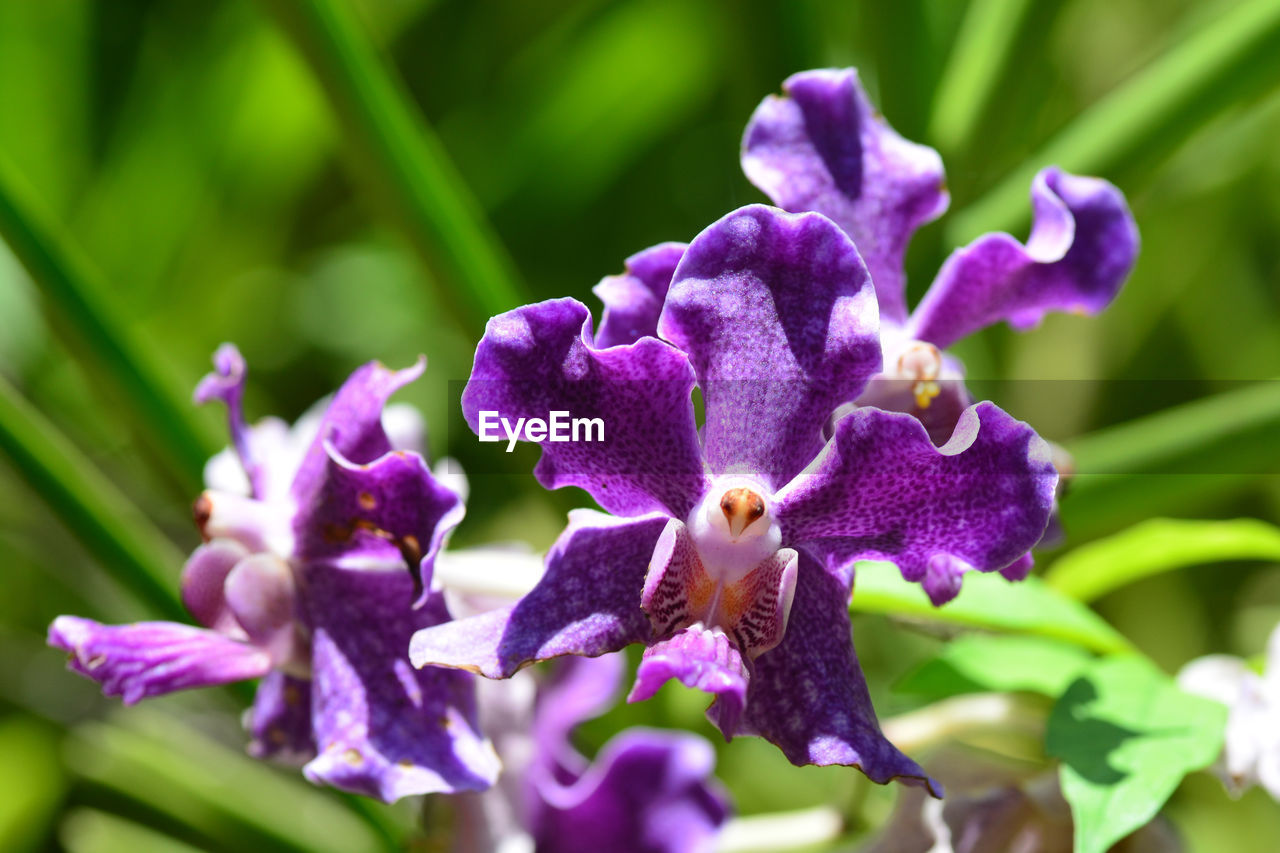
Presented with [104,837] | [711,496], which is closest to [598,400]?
[711,496]

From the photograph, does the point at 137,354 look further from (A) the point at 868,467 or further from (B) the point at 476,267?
(A) the point at 868,467

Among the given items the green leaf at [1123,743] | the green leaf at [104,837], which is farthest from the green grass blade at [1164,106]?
the green leaf at [104,837]

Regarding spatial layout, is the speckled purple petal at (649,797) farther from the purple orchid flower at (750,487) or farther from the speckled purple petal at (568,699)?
the purple orchid flower at (750,487)

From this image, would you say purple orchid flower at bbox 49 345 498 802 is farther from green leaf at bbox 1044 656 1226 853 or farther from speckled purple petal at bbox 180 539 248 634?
green leaf at bbox 1044 656 1226 853

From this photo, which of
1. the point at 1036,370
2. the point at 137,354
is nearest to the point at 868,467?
the point at 137,354

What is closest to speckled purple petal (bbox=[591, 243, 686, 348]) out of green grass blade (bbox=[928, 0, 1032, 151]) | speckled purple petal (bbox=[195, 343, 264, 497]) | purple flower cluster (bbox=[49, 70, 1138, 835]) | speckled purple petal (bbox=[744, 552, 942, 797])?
purple flower cluster (bbox=[49, 70, 1138, 835])

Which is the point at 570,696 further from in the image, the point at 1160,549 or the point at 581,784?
the point at 1160,549
